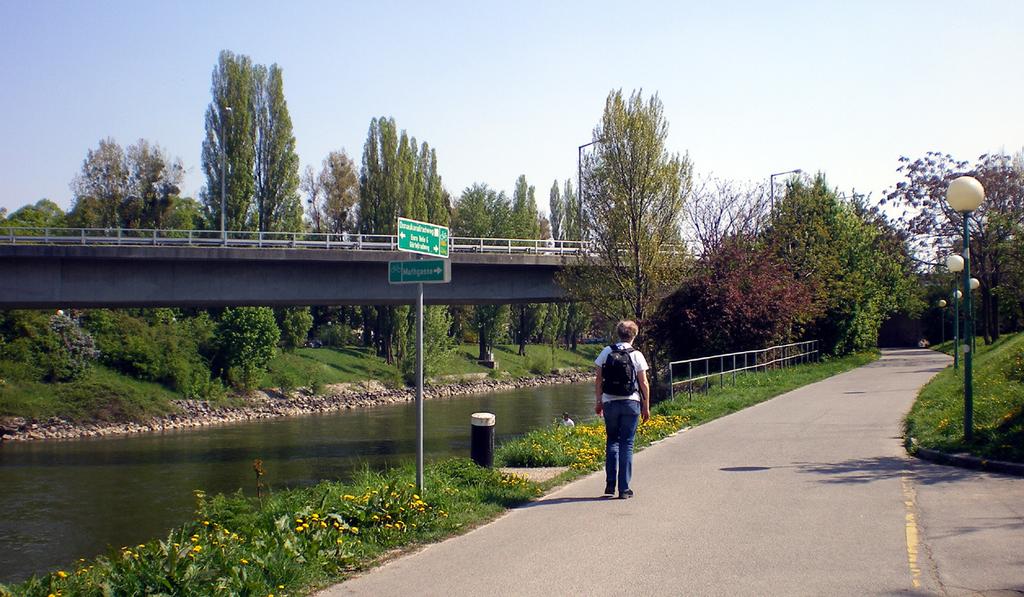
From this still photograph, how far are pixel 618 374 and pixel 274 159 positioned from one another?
144ft

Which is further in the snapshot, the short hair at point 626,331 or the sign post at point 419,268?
the short hair at point 626,331

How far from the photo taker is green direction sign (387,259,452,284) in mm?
9281

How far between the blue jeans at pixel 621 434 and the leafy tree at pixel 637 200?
62.5ft

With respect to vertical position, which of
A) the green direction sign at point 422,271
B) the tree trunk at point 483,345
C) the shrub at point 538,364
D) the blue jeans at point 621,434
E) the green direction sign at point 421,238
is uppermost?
the green direction sign at point 421,238

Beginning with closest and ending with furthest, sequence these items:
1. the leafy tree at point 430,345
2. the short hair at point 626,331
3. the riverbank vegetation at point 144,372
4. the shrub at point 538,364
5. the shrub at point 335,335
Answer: the short hair at point 626,331 < the riverbank vegetation at point 144,372 < the leafy tree at point 430,345 < the shrub at point 335,335 < the shrub at point 538,364

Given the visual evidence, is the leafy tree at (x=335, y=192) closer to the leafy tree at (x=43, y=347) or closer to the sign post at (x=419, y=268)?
the leafy tree at (x=43, y=347)

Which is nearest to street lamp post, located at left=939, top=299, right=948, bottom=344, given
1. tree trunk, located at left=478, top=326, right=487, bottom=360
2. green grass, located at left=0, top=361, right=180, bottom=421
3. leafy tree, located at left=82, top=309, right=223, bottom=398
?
tree trunk, located at left=478, top=326, right=487, bottom=360

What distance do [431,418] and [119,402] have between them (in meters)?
13.9

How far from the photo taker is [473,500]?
963 cm

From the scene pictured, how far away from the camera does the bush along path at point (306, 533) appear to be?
6.40 metres

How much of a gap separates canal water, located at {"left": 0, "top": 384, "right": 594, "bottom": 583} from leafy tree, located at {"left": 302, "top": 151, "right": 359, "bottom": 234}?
2497 cm

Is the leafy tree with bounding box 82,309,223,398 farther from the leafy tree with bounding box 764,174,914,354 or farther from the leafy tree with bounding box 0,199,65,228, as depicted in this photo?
the leafy tree with bounding box 764,174,914,354

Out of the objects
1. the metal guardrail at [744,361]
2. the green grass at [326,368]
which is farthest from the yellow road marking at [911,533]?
the green grass at [326,368]

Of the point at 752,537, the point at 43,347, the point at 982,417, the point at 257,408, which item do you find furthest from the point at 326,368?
the point at 752,537
